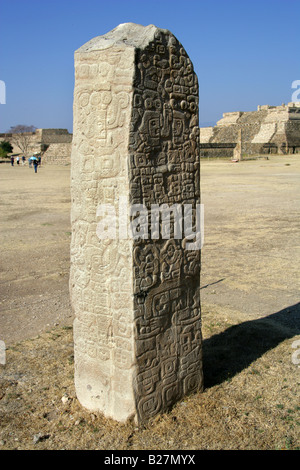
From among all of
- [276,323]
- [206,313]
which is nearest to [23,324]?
[206,313]

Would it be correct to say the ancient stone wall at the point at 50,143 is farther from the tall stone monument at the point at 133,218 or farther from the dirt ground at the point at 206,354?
the tall stone monument at the point at 133,218

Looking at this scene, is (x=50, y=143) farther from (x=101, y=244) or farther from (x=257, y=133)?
(x=101, y=244)

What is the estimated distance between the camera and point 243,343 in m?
4.13

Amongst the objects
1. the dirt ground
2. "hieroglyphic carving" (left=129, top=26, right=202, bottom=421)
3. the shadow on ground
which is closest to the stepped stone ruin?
the dirt ground

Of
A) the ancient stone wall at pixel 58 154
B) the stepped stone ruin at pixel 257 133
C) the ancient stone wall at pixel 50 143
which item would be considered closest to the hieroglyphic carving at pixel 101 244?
the stepped stone ruin at pixel 257 133

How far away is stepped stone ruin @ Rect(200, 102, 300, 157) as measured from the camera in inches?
1470

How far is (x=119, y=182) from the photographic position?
2.70 meters

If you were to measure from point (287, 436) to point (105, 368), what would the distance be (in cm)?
119

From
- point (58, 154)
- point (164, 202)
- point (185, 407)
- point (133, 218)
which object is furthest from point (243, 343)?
point (58, 154)

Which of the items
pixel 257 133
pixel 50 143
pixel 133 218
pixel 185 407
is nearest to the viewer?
pixel 133 218

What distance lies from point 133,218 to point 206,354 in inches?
69.8

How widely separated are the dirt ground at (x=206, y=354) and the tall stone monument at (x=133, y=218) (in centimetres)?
23

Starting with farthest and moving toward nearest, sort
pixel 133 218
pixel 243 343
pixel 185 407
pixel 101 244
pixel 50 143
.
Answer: pixel 50 143, pixel 243 343, pixel 185 407, pixel 101 244, pixel 133 218

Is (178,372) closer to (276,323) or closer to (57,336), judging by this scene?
(57,336)
